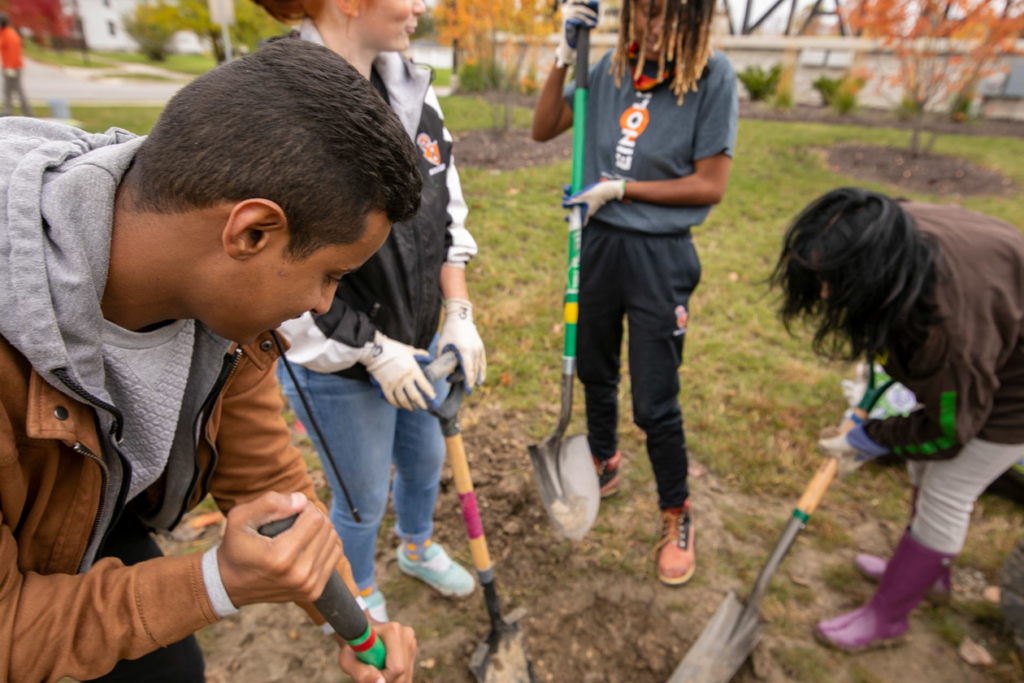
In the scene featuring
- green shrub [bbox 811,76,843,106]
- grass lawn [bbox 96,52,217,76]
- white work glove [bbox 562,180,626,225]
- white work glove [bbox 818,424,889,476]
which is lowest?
white work glove [bbox 818,424,889,476]

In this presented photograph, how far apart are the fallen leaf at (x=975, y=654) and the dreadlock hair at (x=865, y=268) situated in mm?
1395

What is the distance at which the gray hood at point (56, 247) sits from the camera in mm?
805

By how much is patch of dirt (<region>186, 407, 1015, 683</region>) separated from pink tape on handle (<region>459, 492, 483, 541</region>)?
0.58 m

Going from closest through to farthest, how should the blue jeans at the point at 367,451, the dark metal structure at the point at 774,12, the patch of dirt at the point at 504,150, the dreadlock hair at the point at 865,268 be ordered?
the blue jeans at the point at 367,451, the dreadlock hair at the point at 865,268, the patch of dirt at the point at 504,150, the dark metal structure at the point at 774,12

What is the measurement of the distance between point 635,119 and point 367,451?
5.61 feet

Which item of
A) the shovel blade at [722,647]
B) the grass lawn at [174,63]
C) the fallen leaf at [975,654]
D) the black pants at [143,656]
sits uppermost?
the grass lawn at [174,63]

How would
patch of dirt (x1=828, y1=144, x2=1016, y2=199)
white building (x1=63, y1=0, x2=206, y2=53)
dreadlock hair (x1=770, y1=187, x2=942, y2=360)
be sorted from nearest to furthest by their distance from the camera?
dreadlock hair (x1=770, y1=187, x2=942, y2=360) < patch of dirt (x1=828, y1=144, x2=1016, y2=199) < white building (x1=63, y1=0, x2=206, y2=53)

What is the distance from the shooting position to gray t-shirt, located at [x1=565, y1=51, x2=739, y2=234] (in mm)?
2256

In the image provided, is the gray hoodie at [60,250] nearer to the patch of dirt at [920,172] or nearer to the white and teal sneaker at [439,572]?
the white and teal sneaker at [439,572]

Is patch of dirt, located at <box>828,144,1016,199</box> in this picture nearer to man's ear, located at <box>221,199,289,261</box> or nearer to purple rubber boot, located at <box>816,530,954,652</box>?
purple rubber boot, located at <box>816,530,954,652</box>

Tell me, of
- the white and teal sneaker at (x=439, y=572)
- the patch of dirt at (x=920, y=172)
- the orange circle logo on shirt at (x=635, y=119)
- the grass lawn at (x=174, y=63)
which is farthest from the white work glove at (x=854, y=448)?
the grass lawn at (x=174, y=63)

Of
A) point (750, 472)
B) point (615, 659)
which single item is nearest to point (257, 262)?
point (615, 659)

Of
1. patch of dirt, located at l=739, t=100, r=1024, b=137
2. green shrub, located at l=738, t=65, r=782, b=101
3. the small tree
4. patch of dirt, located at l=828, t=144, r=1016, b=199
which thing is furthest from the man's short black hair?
the small tree

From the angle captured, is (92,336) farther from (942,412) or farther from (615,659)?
(942,412)
